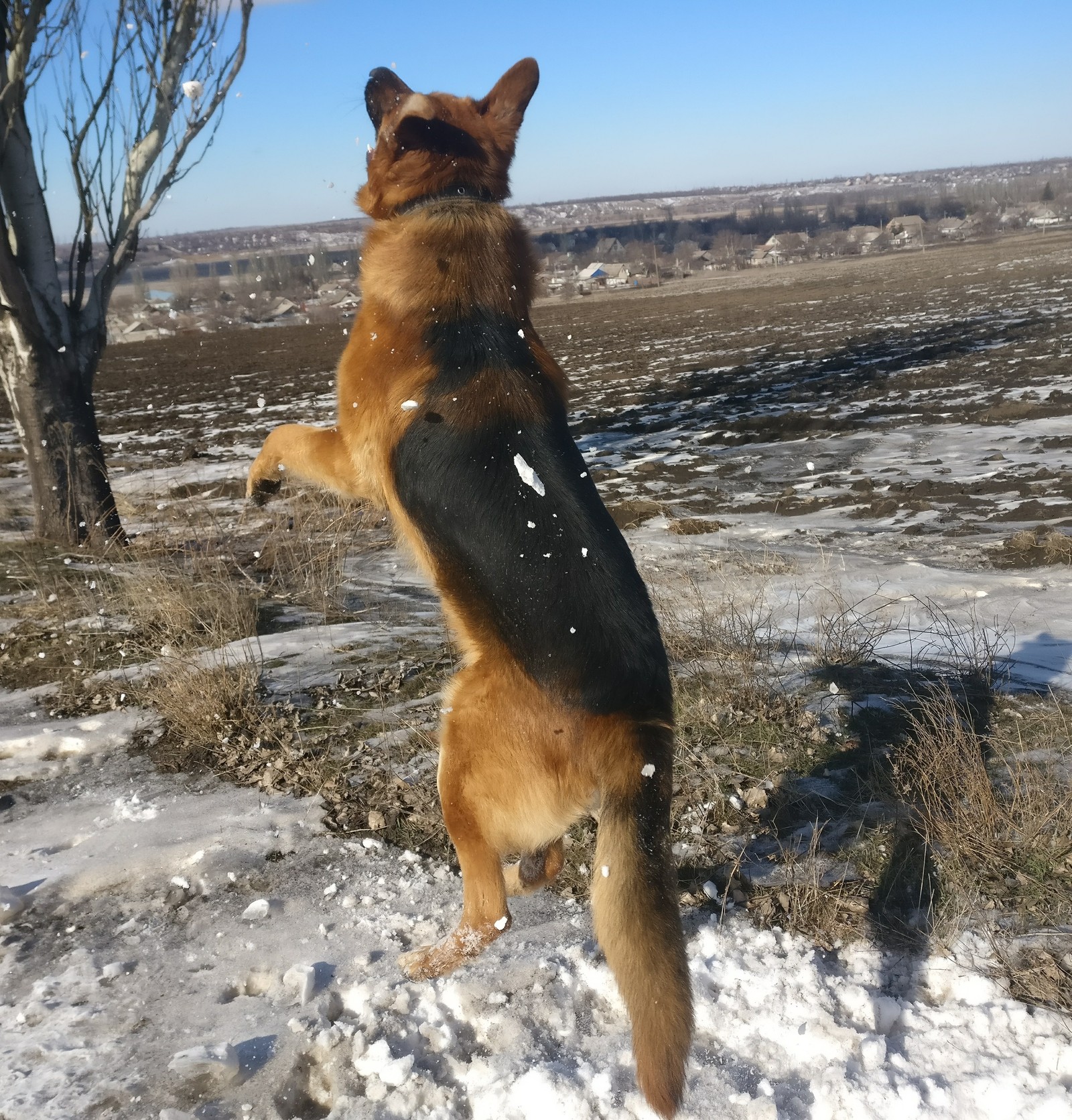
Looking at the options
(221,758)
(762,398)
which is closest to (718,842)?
(221,758)

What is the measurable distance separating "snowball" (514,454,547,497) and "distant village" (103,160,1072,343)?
1083mm

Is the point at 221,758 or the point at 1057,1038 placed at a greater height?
the point at 221,758

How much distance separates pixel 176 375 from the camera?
2334cm

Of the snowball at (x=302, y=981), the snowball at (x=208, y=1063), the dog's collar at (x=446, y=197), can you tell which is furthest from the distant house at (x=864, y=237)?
the snowball at (x=208, y=1063)

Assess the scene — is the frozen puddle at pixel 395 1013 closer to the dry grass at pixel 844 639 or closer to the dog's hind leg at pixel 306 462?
the dog's hind leg at pixel 306 462

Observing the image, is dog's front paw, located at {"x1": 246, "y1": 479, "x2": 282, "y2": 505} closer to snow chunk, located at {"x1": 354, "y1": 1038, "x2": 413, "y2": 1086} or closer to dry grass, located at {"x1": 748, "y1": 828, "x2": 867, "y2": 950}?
snow chunk, located at {"x1": 354, "y1": 1038, "x2": 413, "y2": 1086}

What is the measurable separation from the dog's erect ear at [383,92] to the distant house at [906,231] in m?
68.5

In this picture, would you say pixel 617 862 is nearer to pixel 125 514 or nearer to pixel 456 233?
pixel 456 233

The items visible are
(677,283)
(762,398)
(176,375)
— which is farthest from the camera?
(677,283)

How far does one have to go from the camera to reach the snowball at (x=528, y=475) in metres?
2.56

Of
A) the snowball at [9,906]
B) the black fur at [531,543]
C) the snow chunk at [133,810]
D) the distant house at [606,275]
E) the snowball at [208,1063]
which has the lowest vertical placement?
Answer: the snowball at [208,1063]

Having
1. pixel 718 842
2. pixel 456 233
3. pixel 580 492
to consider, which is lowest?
pixel 718 842

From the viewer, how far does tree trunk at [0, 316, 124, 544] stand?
6633mm

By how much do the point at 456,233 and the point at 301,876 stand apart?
2394mm
